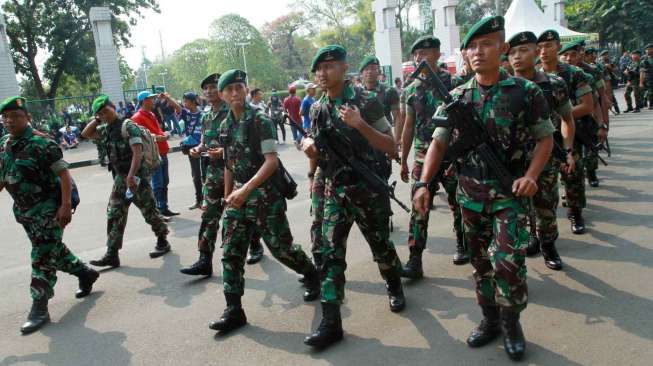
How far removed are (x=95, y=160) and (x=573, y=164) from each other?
45.1ft

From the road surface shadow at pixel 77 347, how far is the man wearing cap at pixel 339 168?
4.44 ft

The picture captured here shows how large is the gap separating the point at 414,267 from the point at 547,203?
3.94ft

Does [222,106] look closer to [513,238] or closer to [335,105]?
[335,105]

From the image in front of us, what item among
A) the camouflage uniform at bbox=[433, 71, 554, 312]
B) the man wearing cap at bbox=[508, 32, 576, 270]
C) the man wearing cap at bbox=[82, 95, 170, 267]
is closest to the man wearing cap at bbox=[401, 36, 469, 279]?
the man wearing cap at bbox=[508, 32, 576, 270]

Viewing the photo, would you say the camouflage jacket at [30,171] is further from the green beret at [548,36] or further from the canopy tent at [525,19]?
the canopy tent at [525,19]

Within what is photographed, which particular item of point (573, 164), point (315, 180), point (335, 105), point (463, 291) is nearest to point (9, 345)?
point (315, 180)

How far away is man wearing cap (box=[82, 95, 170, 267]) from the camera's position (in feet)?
17.6

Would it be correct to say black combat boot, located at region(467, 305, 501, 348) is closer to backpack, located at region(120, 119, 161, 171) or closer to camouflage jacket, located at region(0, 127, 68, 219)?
camouflage jacket, located at region(0, 127, 68, 219)

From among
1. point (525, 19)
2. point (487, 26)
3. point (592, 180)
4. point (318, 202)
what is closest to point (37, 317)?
point (318, 202)

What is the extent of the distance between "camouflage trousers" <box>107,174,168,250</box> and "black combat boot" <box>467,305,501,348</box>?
3.65 m

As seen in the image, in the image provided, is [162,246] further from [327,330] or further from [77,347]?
[327,330]

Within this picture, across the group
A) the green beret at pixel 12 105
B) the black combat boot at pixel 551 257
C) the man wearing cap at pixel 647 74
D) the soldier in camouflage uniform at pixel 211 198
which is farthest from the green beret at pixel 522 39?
the man wearing cap at pixel 647 74

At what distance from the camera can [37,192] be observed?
4.26 m

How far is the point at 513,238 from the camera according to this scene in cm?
287
